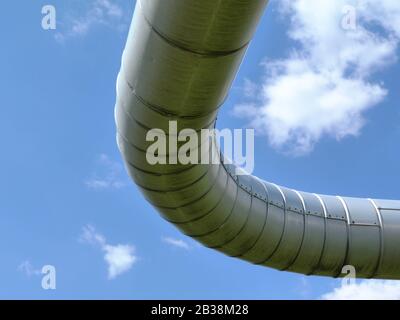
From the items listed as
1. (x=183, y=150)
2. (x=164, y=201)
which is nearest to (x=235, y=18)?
Result: (x=183, y=150)

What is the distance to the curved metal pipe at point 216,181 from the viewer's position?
3981mm

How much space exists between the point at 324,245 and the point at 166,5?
4.56 m

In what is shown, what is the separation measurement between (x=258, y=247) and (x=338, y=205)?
135cm

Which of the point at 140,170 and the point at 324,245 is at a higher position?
the point at 140,170

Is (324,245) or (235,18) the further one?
(324,245)

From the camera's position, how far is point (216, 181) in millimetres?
6355

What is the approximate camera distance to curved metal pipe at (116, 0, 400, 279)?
3981 millimetres

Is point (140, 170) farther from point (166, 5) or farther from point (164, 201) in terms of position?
point (166, 5)

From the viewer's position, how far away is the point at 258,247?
720 centimetres
